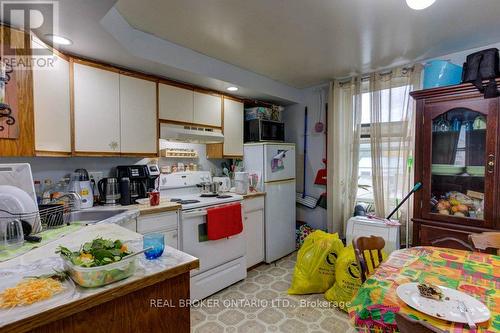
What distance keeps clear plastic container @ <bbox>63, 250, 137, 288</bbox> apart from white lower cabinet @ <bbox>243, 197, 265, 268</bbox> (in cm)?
190

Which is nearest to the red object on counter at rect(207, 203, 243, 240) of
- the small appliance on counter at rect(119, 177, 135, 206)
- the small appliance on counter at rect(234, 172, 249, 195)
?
the small appliance on counter at rect(234, 172, 249, 195)

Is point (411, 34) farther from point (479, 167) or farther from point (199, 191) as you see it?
point (199, 191)

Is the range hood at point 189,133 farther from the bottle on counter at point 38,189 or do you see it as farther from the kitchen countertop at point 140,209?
the bottle on counter at point 38,189

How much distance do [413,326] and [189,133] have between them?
7.29ft

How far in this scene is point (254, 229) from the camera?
288cm

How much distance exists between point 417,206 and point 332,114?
1.37 metres

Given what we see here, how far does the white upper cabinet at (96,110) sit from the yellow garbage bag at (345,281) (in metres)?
2.16

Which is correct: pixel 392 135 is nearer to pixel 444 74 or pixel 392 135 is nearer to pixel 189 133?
pixel 444 74

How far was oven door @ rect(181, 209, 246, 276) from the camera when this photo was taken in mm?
2209

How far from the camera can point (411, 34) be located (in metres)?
1.99

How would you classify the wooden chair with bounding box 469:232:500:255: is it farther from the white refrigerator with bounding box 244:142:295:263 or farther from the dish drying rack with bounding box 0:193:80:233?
the dish drying rack with bounding box 0:193:80:233

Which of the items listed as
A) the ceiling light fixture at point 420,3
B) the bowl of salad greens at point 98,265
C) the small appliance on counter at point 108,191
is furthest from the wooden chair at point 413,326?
the small appliance on counter at point 108,191

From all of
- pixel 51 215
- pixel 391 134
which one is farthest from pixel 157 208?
pixel 391 134

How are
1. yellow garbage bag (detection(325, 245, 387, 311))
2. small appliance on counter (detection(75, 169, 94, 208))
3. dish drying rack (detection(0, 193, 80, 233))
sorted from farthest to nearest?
yellow garbage bag (detection(325, 245, 387, 311))
small appliance on counter (detection(75, 169, 94, 208))
dish drying rack (detection(0, 193, 80, 233))
